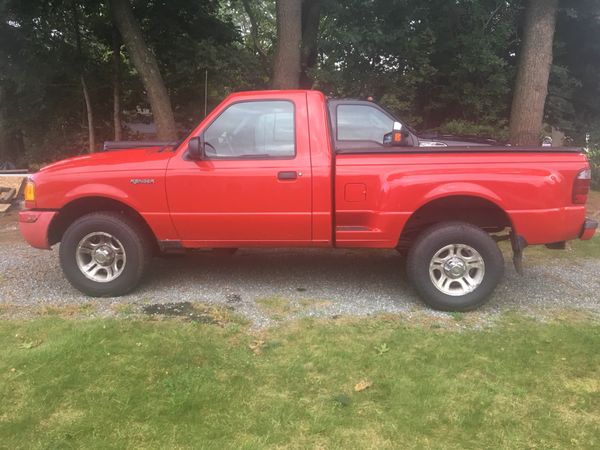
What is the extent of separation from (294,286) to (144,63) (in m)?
6.73

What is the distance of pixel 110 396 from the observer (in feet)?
10.8

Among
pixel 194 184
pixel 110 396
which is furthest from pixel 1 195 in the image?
pixel 110 396

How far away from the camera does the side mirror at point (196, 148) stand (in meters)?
4.79

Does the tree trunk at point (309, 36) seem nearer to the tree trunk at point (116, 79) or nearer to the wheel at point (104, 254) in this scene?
the tree trunk at point (116, 79)

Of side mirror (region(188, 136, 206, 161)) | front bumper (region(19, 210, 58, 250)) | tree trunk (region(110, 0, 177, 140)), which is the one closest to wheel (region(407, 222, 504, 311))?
side mirror (region(188, 136, 206, 161))

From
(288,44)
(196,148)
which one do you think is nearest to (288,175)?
(196,148)

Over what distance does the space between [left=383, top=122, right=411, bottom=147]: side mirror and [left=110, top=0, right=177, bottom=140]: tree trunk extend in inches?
215

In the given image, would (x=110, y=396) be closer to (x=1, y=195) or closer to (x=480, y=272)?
(x=480, y=272)

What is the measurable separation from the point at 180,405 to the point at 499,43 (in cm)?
1019

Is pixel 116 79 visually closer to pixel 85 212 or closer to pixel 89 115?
pixel 89 115

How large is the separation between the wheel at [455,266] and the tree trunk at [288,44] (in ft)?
20.5

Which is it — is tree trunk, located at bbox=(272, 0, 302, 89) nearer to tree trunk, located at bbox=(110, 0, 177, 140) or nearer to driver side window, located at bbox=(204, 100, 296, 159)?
tree trunk, located at bbox=(110, 0, 177, 140)

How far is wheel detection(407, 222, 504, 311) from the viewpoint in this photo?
4734 mm

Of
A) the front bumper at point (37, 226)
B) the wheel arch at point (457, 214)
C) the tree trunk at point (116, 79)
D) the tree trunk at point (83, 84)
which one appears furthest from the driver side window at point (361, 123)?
the tree trunk at point (116, 79)
